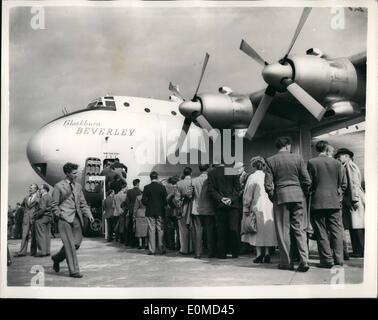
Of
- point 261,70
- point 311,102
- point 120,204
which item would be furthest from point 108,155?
point 311,102

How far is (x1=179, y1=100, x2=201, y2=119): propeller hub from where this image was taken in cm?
884

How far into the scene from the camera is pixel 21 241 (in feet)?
23.4

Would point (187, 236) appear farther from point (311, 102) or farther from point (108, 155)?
point (311, 102)

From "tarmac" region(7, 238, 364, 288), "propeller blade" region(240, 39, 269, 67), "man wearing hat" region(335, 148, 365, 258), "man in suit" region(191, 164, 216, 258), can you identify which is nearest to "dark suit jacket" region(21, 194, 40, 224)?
"tarmac" region(7, 238, 364, 288)

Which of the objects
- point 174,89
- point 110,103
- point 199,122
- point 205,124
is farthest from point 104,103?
point 205,124

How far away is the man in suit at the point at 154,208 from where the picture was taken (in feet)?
24.2

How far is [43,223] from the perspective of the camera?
24.5 feet

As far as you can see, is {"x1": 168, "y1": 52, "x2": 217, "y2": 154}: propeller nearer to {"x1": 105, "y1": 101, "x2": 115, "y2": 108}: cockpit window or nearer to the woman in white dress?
{"x1": 105, "y1": 101, "x2": 115, "y2": 108}: cockpit window

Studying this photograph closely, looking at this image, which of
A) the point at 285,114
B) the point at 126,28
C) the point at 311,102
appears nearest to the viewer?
the point at 126,28

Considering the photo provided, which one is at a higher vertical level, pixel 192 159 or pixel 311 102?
pixel 311 102

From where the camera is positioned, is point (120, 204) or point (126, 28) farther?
point (120, 204)

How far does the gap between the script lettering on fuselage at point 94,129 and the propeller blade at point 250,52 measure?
2523 millimetres

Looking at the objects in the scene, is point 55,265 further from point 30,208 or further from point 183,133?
point 183,133
